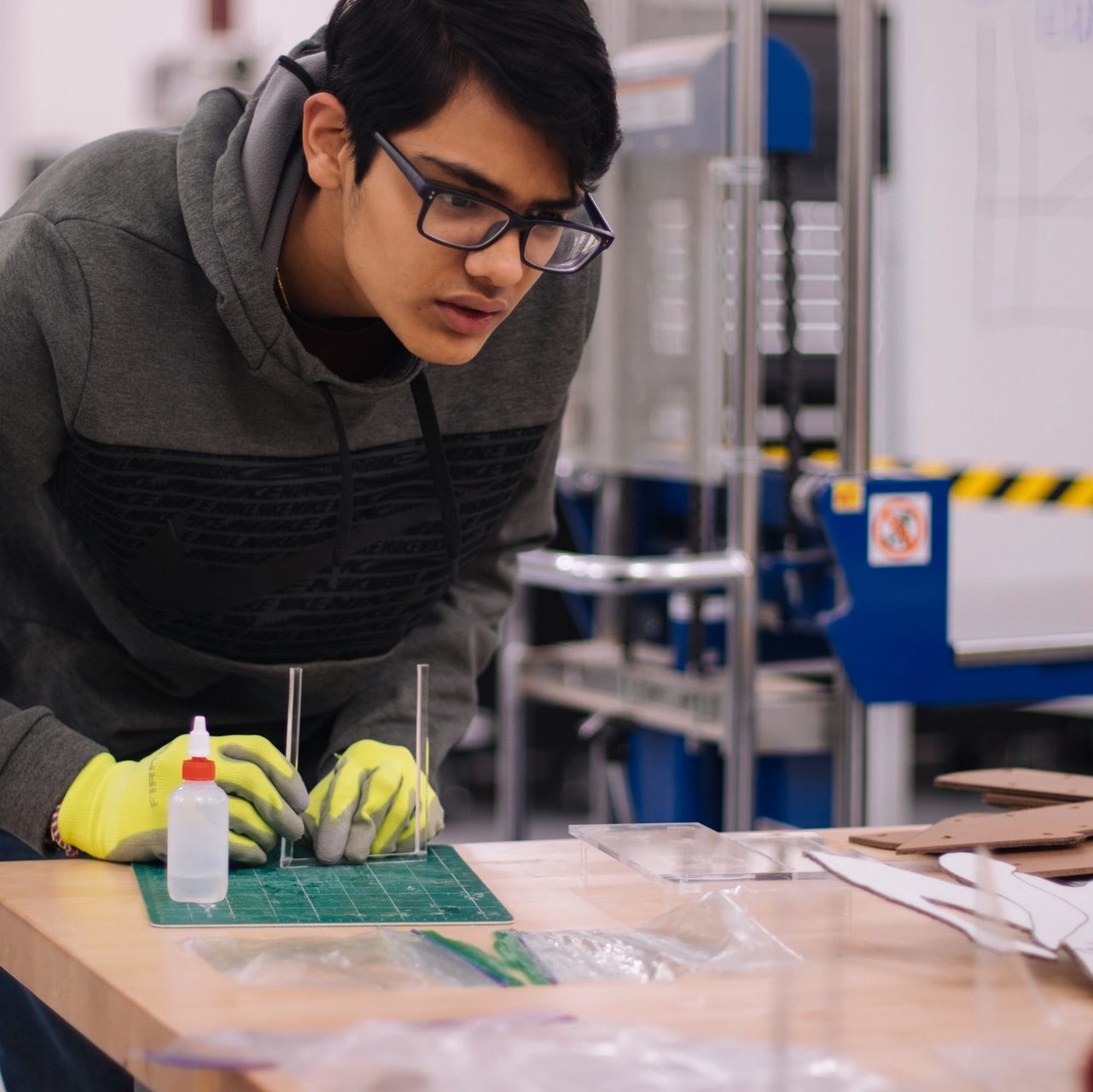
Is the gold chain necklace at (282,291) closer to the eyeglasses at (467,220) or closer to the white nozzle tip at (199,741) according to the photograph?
the eyeglasses at (467,220)

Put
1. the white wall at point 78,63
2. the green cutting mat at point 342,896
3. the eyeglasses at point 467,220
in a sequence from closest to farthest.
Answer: the green cutting mat at point 342,896 < the eyeglasses at point 467,220 < the white wall at point 78,63

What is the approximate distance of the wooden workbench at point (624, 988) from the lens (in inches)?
36.8

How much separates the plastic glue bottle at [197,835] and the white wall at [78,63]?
4.71 m

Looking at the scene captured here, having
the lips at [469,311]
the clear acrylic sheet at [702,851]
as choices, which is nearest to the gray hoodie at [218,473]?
the lips at [469,311]

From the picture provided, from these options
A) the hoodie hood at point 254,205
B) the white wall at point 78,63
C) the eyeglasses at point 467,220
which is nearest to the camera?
the eyeglasses at point 467,220

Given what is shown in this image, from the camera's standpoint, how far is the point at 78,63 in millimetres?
5594

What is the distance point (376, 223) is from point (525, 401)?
329 millimetres

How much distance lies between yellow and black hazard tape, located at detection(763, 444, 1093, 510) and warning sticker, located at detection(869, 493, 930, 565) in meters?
0.11

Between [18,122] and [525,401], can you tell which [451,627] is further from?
[18,122]

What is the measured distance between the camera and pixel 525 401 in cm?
160

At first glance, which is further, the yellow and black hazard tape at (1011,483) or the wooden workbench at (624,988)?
Result: the yellow and black hazard tape at (1011,483)

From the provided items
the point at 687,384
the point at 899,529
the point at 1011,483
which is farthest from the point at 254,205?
the point at 1011,483

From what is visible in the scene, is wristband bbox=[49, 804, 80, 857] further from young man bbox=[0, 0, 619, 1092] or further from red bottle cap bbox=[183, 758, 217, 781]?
red bottle cap bbox=[183, 758, 217, 781]

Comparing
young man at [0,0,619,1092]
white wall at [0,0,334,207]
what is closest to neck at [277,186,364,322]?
young man at [0,0,619,1092]
